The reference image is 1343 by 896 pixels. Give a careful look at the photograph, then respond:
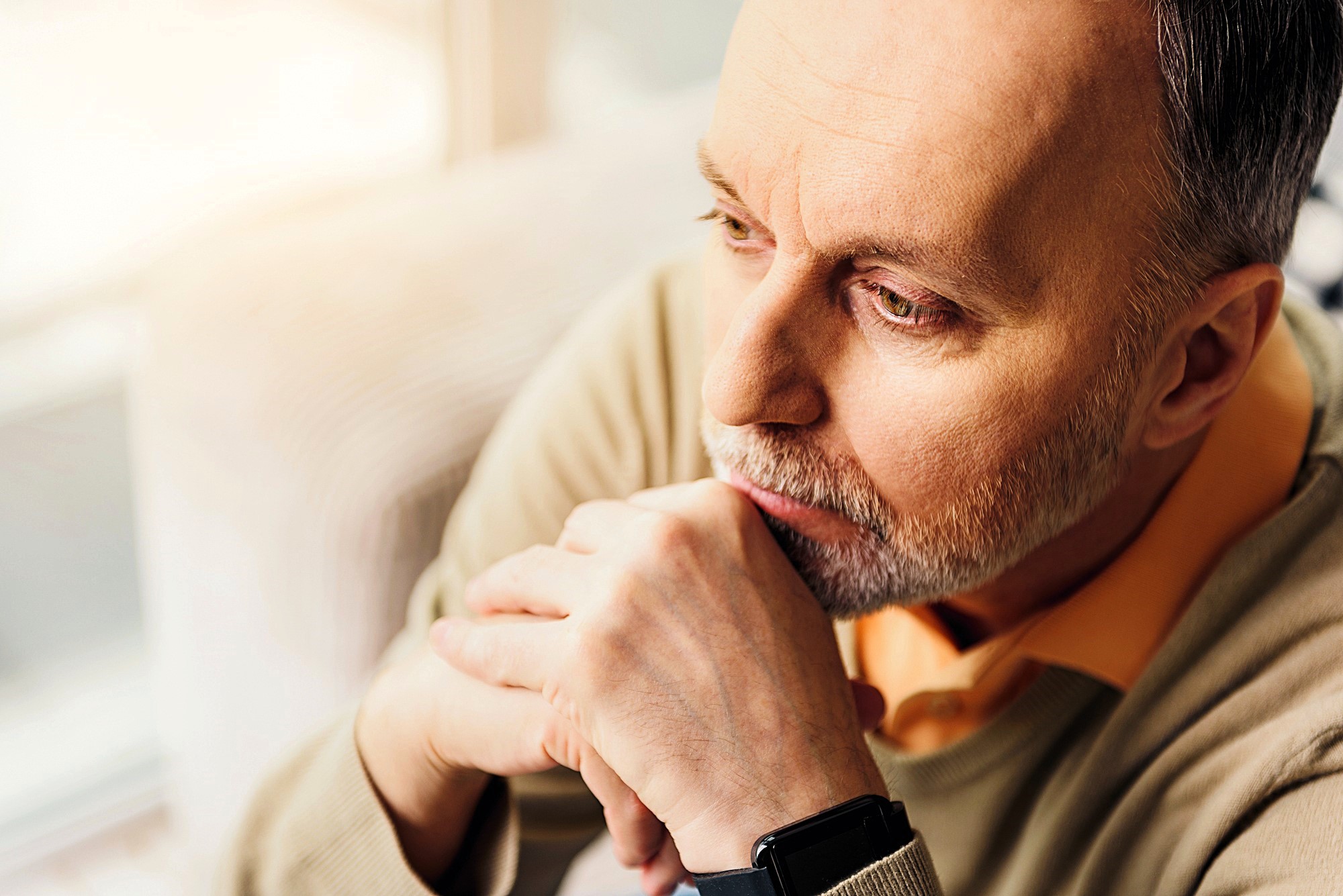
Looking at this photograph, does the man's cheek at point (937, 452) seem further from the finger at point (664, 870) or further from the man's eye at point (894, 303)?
the finger at point (664, 870)

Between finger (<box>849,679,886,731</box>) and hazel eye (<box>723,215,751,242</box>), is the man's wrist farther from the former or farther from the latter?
hazel eye (<box>723,215,751,242</box>)

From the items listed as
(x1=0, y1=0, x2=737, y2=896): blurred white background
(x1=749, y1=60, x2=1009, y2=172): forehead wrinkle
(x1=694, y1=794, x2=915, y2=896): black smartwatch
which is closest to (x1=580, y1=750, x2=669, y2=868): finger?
(x1=694, y1=794, x2=915, y2=896): black smartwatch

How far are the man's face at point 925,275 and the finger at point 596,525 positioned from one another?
9 centimetres

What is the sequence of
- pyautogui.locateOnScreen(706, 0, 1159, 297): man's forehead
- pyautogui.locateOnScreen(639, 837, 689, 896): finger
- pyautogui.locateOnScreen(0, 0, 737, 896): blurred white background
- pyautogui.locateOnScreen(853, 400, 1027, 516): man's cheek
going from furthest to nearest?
pyautogui.locateOnScreen(0, 0, 737, 896): blurred white background < pyautogui.locateOnScreen(639, 837, 689, 896): finger < pyautogui.locateOnScreen(853, 400, 1027, 516): man's cheek < pyautogui.locateOnScreen(706, 0, 1159, 297): man's forehead

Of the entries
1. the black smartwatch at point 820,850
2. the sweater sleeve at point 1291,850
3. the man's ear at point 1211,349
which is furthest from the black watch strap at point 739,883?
the man's ear at point 1211,349

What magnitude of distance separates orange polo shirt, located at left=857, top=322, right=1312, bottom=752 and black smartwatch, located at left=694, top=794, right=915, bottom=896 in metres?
0.24

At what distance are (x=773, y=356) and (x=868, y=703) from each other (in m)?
0.33

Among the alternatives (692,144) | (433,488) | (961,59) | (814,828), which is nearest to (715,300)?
(961,59)

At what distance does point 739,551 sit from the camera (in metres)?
0.86

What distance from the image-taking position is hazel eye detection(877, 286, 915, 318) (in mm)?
782

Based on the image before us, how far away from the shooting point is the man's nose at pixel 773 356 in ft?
2.61

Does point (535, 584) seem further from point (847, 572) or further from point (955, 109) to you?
point (955, 109)

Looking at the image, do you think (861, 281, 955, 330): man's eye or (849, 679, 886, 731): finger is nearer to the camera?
(861, 281, 955, 330): man's eye

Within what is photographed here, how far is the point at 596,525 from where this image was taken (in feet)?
3.02
